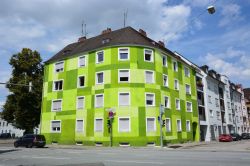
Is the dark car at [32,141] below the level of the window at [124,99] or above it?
below

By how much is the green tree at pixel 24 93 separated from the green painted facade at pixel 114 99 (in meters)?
5.34

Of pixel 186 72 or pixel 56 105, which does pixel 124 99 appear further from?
pixel 186 72

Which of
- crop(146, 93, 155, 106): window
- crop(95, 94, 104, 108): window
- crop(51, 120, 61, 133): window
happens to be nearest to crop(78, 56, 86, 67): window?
crop(95, 94, 104, 108): window

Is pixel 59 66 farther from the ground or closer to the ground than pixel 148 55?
closer to the ground

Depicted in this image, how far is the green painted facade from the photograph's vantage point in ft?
106

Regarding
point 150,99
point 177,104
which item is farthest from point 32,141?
point 177,104

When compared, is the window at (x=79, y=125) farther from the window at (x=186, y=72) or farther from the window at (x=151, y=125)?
the window at (x=186, y=72)

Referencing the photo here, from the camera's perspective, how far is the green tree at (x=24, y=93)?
44062mm

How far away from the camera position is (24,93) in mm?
43844

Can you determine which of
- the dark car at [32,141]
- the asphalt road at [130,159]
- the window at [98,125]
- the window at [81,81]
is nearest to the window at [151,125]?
the window at [98,125]

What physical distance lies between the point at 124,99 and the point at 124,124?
3.00 meters

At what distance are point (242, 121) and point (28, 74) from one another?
56.9 m

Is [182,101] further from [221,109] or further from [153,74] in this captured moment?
[221,109]

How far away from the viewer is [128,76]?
33.8 meters
